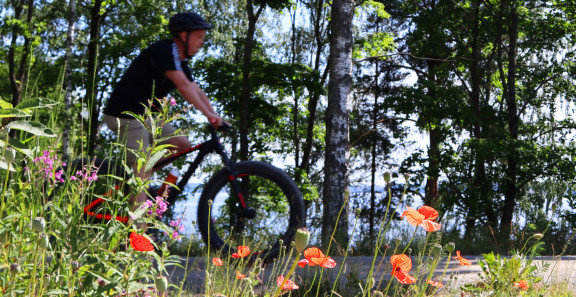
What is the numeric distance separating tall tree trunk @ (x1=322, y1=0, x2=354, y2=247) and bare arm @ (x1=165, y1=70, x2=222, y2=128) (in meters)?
4.45

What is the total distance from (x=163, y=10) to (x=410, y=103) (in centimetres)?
921

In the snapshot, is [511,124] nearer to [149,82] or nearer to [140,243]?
[149,82]

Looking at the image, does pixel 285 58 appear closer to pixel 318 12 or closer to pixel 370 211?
pixel 318 12

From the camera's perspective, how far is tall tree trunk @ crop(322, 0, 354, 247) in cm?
840

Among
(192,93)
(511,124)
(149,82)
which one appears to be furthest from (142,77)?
(511,124)

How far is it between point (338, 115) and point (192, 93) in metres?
4.86

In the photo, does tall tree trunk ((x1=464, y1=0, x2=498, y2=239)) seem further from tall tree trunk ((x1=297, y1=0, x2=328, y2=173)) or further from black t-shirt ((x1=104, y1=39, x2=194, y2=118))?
black t-shirt ((x1=104, y1=39, x2=194, y2=118))

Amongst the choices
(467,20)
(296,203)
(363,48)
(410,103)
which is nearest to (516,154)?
(410,103)

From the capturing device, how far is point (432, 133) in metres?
17.4

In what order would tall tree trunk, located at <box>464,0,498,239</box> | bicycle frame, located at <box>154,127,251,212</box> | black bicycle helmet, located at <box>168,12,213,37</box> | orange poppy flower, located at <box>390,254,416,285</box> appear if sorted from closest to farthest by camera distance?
1. orange poppy flower, located at <box>390,254,416,285</box>
2. black bicycle helmet, located at <box>168,12,213,37</box>
3. bicycle frame, located at <box>154,127,251,212</box>
4. tall tree trunk, located at <box>464,0,498,239</box>

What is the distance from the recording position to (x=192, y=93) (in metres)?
3.95

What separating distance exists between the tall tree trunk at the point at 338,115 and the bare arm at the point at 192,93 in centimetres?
445

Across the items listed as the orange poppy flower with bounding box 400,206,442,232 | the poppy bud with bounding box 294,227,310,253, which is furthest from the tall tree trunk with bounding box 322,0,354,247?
the poppy bud with bounding box 294,227,310,253

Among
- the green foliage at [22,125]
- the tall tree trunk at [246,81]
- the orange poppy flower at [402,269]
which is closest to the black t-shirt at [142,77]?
the green foliage at [22,125]
